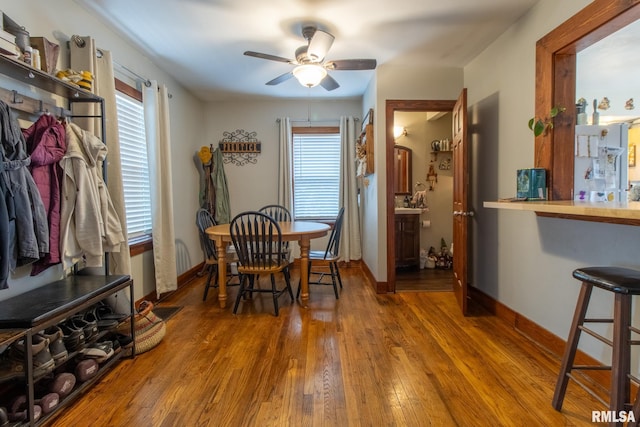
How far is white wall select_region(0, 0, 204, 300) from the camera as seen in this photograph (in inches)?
73.2

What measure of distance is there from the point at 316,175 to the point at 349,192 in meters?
0.59

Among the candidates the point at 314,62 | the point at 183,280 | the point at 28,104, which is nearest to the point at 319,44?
the point at 314,62

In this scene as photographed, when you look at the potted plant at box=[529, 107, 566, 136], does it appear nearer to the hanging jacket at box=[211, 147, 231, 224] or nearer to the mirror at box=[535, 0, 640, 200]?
the mirror at box=[535, 0, 640, 200]

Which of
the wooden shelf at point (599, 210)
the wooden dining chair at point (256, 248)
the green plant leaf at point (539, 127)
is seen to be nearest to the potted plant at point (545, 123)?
the green plant leaf at point (539, 127)

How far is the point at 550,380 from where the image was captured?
1.80 metres

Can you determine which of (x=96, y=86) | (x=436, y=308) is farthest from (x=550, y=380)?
(x=96, y=86)

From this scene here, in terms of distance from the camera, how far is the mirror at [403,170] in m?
4.69

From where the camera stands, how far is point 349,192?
4.63m

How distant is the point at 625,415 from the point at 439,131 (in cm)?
400

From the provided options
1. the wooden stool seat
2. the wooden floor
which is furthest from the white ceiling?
the wooden floor

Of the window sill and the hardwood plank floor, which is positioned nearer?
the window sill

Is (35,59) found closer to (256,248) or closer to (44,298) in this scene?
(44,298)

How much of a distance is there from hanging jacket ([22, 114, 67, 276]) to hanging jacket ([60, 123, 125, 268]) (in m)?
0.03

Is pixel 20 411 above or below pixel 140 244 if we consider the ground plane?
below
